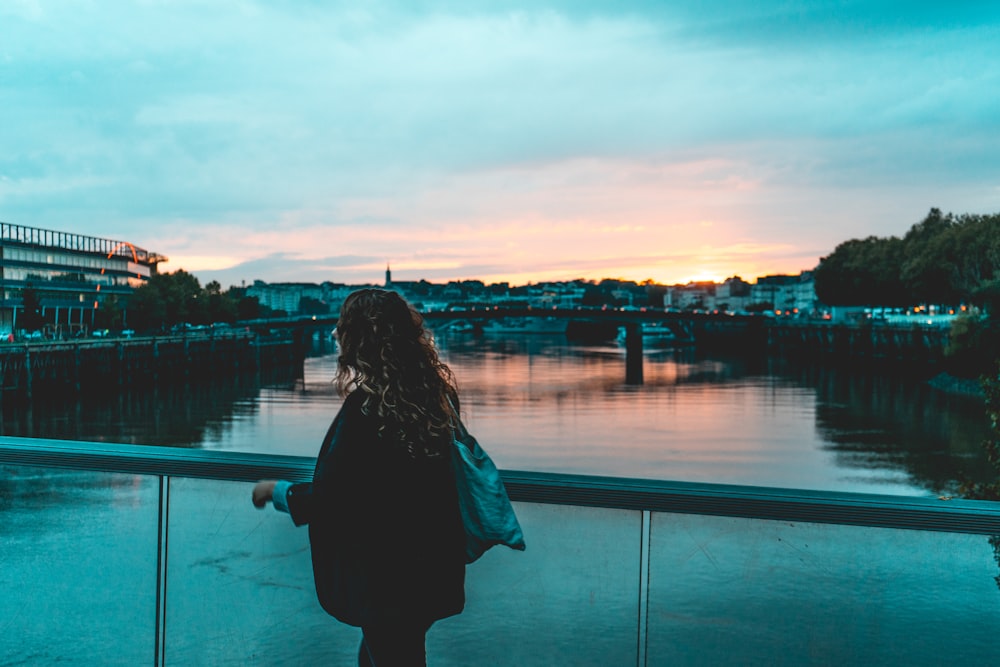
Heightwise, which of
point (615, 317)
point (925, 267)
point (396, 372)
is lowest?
point (396, 372)

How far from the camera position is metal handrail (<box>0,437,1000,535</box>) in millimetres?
2363

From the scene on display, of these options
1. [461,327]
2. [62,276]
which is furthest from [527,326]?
[62,276]

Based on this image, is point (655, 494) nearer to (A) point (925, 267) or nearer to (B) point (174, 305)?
(A) point (925, 267)

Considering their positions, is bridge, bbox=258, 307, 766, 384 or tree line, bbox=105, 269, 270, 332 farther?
tree line, bbox=105, 269, 270, 332

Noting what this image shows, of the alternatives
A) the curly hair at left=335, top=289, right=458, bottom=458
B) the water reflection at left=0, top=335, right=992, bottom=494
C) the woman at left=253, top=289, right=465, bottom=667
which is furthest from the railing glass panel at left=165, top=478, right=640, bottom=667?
the water reflection at left=0, top=335, right=992, bottom=494

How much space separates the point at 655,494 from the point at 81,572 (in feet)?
6.07

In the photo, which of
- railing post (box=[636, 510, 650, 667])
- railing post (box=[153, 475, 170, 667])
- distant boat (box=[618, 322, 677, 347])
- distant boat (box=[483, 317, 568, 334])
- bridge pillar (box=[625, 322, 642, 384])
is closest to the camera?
railing post (box=[636, 510, 650, 667])

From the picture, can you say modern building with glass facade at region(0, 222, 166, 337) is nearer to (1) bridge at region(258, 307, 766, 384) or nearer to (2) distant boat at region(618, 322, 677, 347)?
(1) bridge at region(258, 307, 766, 384)

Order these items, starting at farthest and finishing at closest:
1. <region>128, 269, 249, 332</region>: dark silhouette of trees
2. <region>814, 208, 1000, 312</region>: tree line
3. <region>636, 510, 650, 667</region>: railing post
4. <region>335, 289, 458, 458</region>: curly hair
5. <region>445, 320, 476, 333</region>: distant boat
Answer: <region>445, 320, 476, 333</region>: distant boat, <region>128, 269, 249, 332</region>: dark silhouette of trees, <region>814, 208, 1000, 312</region>: tree line, <region>636, 510, 650, 667</region>: railing post, <region>335, 289, 458, 458</region>: curly hair

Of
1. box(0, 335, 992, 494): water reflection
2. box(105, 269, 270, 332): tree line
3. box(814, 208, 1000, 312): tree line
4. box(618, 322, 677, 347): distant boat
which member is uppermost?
box(814, 208, 1000, 312): tree line

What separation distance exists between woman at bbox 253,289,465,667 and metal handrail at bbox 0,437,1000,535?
1.30 feet

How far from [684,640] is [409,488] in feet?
3.12

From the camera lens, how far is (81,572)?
Answer: 3.02 metres

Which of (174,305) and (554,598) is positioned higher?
(174,305)
